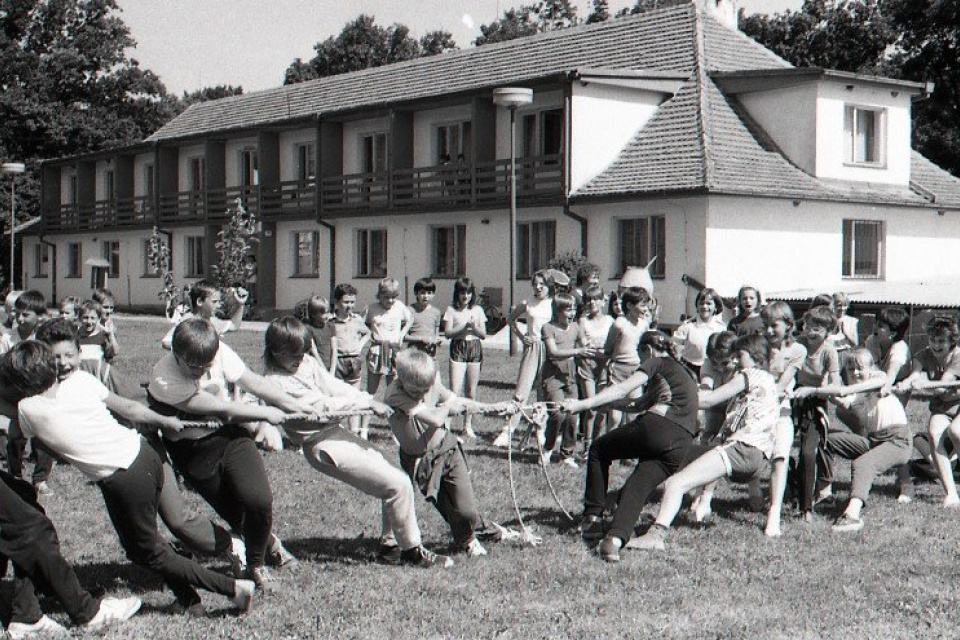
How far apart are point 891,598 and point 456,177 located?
1013 inches

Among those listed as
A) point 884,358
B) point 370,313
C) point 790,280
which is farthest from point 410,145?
point 884,358

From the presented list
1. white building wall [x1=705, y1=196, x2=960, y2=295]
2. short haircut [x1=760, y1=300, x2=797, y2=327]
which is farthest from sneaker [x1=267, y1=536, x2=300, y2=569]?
white building wall [x1=705, y1=196, x2=960, y2=295]

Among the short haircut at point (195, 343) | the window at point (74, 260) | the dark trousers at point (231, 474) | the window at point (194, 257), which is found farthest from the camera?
the window at point (74, 260)

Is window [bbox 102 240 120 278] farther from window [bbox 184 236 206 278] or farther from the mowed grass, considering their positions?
the mowed grass

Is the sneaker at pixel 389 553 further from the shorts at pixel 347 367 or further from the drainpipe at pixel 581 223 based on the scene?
the drainpipe at pixel 581 223

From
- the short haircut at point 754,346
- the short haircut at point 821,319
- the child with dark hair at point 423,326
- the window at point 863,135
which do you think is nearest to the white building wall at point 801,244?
the window at point 863,135

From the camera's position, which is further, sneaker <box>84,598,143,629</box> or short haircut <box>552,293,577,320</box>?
short haircut <box>552,293,577,320</box>

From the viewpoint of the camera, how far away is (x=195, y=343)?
20.6ft

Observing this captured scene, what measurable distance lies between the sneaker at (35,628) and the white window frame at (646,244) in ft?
73.3

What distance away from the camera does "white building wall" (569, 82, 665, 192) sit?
28.5m

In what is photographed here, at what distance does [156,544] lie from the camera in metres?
5.98

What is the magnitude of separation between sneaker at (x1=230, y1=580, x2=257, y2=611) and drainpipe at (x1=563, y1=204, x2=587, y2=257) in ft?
75.2

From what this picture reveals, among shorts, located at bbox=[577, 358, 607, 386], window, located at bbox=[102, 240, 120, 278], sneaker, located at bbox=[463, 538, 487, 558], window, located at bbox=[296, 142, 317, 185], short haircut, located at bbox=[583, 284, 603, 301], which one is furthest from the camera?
window, located at bbox=[102, 240, 120, 278]

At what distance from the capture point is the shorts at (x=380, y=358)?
1255cm
